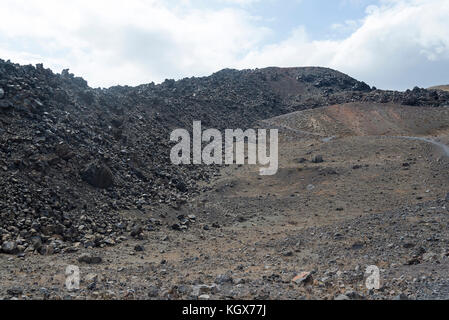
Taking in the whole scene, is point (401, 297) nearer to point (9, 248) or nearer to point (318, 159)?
point (9, 248)

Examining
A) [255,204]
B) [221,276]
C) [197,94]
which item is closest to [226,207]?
[255,204]

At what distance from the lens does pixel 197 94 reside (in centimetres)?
3266

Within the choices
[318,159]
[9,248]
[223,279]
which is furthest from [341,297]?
[318,159]

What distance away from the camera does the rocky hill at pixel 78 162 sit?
34.0ft

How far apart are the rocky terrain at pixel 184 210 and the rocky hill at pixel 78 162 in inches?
2.2

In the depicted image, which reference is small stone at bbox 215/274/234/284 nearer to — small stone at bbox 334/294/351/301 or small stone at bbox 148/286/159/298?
small stone at bbox 148/286/159/298

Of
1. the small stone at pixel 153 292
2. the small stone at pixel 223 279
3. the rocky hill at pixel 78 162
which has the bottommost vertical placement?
the small stone at pixel 223 279

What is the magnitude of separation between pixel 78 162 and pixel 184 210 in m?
4.03

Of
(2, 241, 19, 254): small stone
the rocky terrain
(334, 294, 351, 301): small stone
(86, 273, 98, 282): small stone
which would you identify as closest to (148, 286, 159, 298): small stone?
the rocky terrain

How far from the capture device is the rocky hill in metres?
10.4

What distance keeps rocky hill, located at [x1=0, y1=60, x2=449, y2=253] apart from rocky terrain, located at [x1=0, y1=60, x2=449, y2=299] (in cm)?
6

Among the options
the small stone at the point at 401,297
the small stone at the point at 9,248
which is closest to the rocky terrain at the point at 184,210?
the small stone at the point at 9,248

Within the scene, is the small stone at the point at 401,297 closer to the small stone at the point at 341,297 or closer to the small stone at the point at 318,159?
the small stone at the point at 341,297
